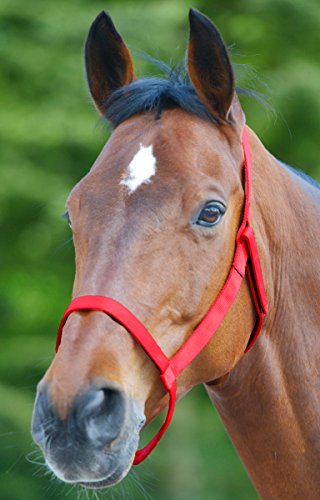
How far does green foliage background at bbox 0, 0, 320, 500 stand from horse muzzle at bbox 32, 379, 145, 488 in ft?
12.6

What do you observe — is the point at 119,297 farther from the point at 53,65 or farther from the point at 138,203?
the point at 53,65

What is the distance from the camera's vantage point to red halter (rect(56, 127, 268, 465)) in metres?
2.10

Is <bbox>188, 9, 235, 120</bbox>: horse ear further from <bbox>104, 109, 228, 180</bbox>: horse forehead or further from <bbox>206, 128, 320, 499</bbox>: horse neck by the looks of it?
<bbox>206, 128, 320, 499</bbox>: horse neck

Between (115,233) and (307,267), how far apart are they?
2.46ft

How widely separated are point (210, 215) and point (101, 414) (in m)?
0.63

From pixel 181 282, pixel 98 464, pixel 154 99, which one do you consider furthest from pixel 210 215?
pixel 98 464

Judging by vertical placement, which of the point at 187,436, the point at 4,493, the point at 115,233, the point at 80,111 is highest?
the point at 115,233

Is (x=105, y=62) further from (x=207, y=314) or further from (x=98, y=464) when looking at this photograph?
(x=98, y=464)

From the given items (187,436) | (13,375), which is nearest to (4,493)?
(13,375)

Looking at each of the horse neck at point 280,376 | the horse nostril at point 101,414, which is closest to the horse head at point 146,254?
the horse nostril at point 101,414

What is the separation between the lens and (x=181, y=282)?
2.21 meters

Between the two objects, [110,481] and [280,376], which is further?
[280,376]

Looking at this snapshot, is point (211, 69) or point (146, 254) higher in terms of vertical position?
point (211, 69)

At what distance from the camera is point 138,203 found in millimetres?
2211
